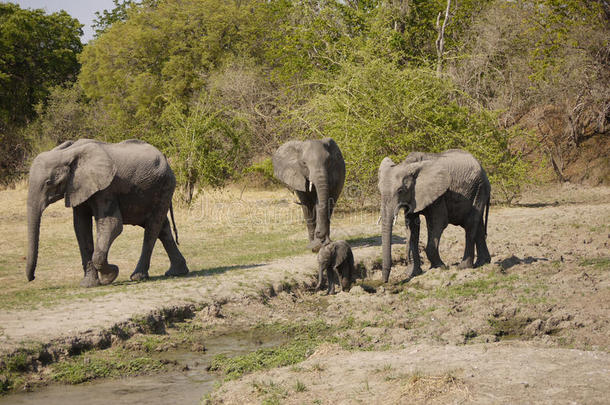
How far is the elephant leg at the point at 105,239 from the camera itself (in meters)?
11.4

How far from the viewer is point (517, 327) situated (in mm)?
9305

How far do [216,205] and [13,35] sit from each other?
87.2 ft

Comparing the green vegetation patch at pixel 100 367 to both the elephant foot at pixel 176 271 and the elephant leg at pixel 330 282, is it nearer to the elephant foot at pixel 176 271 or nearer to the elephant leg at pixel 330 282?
the elephant foot at pixel 176 271

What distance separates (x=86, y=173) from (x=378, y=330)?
5463 millimetres

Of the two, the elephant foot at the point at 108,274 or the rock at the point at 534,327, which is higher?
the elephant foot at the point at 108,274

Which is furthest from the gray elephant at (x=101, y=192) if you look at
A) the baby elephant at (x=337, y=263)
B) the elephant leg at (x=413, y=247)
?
the elephant leg at (x=413, y=247)

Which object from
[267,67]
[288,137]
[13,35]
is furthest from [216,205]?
[13,35]

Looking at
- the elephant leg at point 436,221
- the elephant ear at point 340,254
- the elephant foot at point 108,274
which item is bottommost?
the elephant foot at point 108,274

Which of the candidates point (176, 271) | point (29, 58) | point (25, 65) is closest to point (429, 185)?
point (176, 271)

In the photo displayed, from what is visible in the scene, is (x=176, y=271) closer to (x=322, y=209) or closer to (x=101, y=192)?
(x=101, y=192)

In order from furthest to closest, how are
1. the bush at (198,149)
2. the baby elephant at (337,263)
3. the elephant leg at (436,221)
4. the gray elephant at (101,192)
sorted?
the bush at (198,149) < the elephant leg at (436,221) < the baby elephant at (337,263) < the gray elephant at (101,192)

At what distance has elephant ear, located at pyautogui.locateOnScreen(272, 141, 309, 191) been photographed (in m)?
15.8

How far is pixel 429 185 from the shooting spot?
11.9 metres

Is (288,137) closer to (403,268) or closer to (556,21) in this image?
(556,21)
